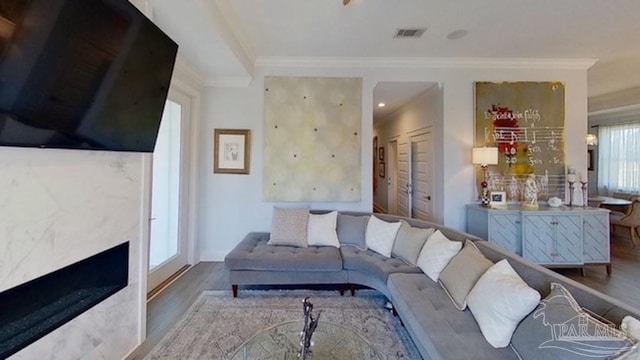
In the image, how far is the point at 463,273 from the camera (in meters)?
2.14

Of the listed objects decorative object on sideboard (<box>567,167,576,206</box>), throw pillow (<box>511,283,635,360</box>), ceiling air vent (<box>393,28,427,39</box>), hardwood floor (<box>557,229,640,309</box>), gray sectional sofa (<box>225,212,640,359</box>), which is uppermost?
ceiling air vent (<box>393,28,427,39</box>)

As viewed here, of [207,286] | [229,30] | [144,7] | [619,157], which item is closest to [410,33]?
[229,30]

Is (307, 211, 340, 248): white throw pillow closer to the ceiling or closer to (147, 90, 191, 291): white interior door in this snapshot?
(147, 90, 191, 291): white interior door

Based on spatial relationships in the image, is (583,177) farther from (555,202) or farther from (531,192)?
(531,192)

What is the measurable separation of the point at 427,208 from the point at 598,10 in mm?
3052

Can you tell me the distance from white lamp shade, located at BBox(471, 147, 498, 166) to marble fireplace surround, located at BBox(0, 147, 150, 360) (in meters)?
3.92

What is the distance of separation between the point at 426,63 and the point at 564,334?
12.2 ft

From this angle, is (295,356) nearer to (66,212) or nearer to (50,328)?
(50,328)

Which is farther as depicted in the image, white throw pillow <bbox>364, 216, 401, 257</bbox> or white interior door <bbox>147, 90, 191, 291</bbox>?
white interior door <bbox>147, 90, 191, 291</bbox>

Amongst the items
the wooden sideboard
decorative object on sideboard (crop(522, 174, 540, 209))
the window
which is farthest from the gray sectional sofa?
the window

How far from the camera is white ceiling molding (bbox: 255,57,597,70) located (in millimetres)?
4109

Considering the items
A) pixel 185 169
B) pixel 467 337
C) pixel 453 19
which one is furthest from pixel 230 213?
pixel 453 19

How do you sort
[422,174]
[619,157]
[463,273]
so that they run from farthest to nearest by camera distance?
[619,157] → [422,174] → [463,273]

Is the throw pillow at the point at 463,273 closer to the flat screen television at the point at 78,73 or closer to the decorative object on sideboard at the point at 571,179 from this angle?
the flat screen television at the point at 78,73
